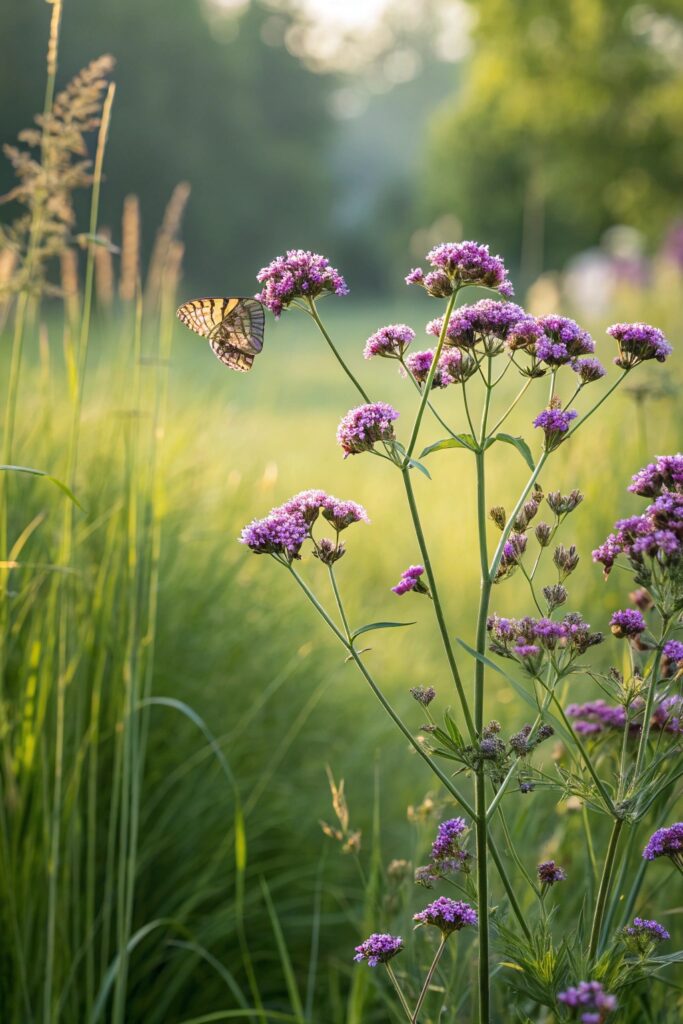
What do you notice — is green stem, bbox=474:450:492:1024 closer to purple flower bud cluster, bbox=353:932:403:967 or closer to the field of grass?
purple flower bud cluster, bbox=353:932:403:967

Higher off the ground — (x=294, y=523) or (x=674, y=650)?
(x=294, y=523)

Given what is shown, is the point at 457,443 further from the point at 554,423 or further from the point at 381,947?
the point at 381,947

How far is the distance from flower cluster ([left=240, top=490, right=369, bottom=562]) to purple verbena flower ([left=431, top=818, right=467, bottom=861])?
15.7 inches

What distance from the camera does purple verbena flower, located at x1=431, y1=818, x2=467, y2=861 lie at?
136 cm

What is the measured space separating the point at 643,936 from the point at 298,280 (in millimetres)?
939

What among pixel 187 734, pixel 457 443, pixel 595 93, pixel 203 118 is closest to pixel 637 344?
pixel 457 443

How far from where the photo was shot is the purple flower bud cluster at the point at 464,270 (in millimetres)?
1312

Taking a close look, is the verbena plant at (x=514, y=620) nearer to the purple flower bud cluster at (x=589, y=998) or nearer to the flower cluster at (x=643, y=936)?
the flower cluster at (x=643, y=936)

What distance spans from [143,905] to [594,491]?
232 centimetres

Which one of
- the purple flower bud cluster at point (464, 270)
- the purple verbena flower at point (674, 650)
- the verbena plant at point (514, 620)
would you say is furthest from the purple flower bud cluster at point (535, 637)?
the purple flower bud cluster at point (464, 270)

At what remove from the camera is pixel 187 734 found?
286 centimetres

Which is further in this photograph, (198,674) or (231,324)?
(198,674)

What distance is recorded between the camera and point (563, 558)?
4.59 ft

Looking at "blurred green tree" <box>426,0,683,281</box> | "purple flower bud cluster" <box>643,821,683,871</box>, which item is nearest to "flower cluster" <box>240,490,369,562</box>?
"purple flower bud cluster" <box>643,821,683,871</box>
